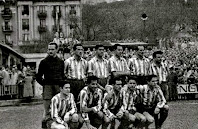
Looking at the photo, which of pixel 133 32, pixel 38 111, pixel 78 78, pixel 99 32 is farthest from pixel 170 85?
pixel 133 32

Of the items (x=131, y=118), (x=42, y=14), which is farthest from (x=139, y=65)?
(x=42, y=14)

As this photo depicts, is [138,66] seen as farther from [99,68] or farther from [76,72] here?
[76,72]

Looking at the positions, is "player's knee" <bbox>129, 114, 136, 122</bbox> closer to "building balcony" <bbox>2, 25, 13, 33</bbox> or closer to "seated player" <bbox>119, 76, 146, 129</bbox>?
"seated player" <bbox>119, 76, 146, 129</bbox>

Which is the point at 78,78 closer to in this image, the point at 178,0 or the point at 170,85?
the point at 170,85

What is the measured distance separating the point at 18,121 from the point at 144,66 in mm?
5221

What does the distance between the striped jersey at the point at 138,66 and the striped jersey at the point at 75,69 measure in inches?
64.0

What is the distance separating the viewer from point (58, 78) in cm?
1137

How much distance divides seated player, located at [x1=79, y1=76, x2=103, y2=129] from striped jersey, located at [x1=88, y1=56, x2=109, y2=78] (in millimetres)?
1507

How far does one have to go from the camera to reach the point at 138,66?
1249 cm

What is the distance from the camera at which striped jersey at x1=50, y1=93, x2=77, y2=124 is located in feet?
30.7

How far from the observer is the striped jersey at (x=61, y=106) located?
30.7 ft

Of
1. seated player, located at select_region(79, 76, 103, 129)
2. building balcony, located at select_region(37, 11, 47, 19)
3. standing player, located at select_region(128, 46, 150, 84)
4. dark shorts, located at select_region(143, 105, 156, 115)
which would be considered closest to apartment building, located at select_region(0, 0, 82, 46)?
building balcony, located at select_region(37, 11, 47, 19)

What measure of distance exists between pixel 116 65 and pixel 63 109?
113 inches

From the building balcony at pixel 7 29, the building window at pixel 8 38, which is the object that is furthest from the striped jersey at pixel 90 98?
the building balcony at pixel 7 29
